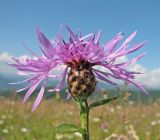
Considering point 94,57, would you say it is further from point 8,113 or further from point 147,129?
point 8,113

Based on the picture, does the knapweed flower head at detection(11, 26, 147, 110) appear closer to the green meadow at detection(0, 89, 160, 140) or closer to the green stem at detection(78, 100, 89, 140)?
the green stem at detection(78, 100, 89, 140)

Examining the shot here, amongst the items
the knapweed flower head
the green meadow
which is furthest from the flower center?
the green meadow

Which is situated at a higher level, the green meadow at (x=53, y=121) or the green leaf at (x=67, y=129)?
the green meadow at (x=53, y=121)

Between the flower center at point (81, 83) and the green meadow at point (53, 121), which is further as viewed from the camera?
the green meadow at point (53, 121)

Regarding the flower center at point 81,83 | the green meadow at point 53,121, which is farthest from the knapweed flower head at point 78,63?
the green meadow at point 53,121

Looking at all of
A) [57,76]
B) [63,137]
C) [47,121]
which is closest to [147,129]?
[63,137]

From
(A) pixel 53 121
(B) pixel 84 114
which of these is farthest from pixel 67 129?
(A) pixel 53 121

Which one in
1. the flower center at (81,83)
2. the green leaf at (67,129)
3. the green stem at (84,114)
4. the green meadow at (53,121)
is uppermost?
the green meadow at (53,121)

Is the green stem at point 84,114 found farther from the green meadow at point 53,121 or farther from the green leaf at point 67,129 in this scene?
the green meadow at point 53,121

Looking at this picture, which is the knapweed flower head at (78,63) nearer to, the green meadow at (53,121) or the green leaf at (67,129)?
the green leaf at (67,129)

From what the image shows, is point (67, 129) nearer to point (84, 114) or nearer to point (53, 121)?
point (84, 114)

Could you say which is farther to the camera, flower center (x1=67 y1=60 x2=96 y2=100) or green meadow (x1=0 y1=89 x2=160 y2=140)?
green meadow (x1=0 y1=89 x2=160 y2=140)
